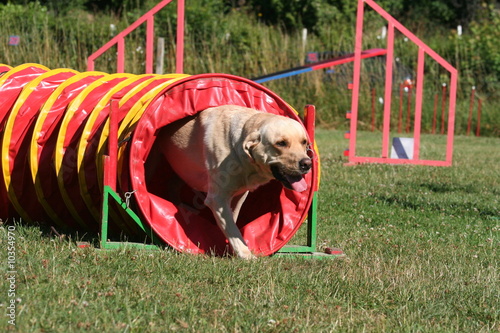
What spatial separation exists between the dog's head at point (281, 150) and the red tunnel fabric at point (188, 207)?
1.73ft

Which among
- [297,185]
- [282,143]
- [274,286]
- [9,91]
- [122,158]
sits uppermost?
[9,91]

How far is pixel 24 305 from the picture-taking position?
10.8 ft

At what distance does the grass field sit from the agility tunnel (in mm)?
335

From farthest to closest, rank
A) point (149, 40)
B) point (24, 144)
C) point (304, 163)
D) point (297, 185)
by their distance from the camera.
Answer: point (149, 40)
point (24, 144)
point (297, 185)
point (304, 163)

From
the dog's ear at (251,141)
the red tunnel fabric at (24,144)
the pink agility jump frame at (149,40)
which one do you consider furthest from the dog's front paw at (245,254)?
the pink agility jump frame at (149,40)

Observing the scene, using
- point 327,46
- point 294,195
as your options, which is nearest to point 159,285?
point 294,195

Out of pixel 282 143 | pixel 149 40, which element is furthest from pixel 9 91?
pixel 149 40

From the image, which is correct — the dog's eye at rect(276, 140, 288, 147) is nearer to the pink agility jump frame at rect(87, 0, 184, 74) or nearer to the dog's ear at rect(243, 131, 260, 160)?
the dog's ear at rect(243, 131, 260, 160)

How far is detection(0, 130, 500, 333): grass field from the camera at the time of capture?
334 cm

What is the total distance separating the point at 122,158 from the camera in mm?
4793

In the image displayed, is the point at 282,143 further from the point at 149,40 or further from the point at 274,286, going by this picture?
the point at 149,40

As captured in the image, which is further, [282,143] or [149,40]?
[149,40]

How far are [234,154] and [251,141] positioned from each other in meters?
0.24

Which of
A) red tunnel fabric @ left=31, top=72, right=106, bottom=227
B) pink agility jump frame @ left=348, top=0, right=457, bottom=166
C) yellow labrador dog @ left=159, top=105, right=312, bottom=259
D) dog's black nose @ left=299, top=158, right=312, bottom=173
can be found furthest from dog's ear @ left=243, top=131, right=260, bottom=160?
pink agility jump frame @ left=348, top=0, right=457, bottom=166
